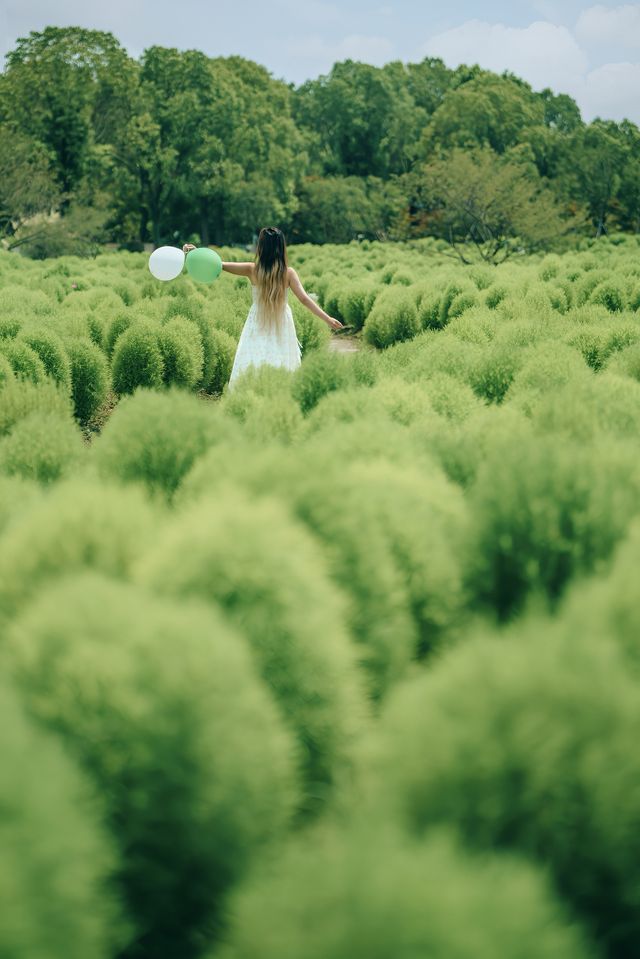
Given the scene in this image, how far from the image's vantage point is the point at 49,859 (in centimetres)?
120

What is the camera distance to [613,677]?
1520mm

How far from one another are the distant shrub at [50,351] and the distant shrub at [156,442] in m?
5.57

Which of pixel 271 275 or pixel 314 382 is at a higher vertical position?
pixel 271 275

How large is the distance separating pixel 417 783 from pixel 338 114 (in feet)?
266

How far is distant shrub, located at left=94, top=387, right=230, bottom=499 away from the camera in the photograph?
2.74 meters

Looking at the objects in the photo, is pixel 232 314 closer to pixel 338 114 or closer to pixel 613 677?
pixel 613 677

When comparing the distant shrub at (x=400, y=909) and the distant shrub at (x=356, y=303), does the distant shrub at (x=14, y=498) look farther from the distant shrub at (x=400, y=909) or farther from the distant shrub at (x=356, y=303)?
the distant shrub at (x=356, y=303)

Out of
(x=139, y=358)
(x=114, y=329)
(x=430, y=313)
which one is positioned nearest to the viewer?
(x=139, y=358)

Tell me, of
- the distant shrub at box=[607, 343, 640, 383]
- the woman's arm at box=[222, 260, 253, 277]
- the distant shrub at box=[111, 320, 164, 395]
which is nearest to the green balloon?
the woman's arm at box=[222, 260, 253, 277]

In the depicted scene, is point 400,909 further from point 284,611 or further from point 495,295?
point 495,295

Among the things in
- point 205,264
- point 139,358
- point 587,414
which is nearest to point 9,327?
point 139,358

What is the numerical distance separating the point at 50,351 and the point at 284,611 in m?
7.16

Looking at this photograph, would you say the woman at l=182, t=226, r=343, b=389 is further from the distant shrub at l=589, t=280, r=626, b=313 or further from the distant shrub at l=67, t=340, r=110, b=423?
the distant shrub at l=589, t=280, r=626, b=313

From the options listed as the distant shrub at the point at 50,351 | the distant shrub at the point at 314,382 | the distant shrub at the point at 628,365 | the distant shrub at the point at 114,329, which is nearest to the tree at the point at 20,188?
the distant shrub at the point at 114,329
